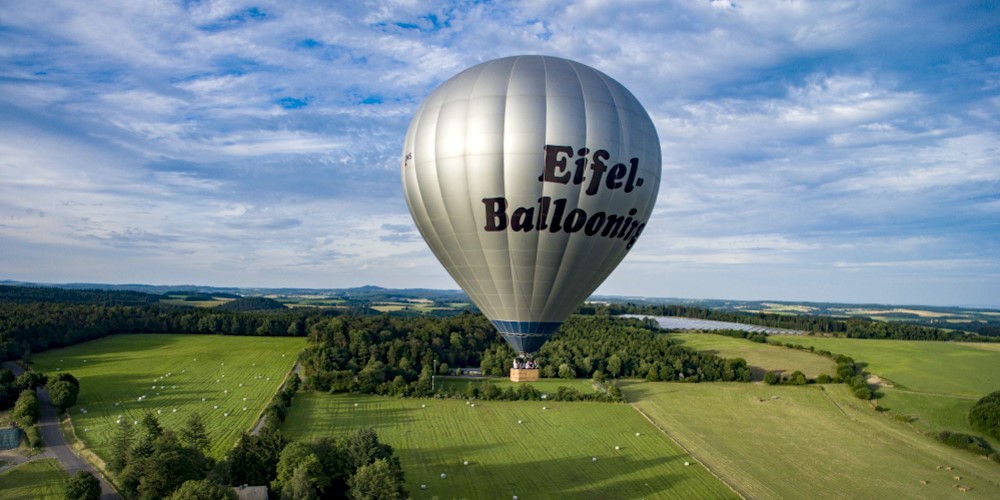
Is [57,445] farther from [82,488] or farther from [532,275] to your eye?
[532,275]

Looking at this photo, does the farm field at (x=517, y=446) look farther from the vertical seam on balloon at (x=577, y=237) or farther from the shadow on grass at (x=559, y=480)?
the vertical seam on balloon at (x=577, y=237)

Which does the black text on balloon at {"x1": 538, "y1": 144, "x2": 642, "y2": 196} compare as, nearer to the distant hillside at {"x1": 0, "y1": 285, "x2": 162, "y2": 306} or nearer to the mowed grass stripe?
the mowed grass stripe

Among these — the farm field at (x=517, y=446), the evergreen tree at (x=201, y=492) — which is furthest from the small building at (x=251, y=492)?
the farm field at (x=517, y=446)

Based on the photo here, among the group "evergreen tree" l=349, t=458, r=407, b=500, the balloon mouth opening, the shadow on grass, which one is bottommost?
the shadow on grass

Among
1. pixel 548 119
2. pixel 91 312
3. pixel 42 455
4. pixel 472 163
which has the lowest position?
pixel 42 455

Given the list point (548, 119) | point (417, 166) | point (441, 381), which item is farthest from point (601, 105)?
point (441, 381)

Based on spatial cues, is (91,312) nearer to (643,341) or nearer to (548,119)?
(643,341)

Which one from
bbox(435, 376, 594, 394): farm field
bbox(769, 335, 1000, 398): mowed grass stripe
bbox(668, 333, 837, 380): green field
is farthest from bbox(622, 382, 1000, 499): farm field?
bbox(769, 335, 1000, 398): mowed grass stripe
